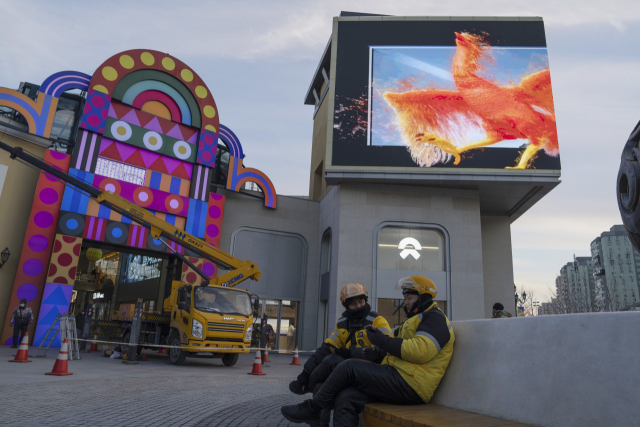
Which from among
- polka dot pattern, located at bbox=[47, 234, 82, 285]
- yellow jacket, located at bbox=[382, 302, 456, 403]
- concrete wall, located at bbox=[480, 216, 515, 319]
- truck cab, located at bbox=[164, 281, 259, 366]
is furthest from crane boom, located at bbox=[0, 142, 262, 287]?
concrete wall, located at bbox=[480, 216, 515, 319]

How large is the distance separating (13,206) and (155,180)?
18.8 ft

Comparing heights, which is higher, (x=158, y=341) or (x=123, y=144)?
(x=123, y=144)

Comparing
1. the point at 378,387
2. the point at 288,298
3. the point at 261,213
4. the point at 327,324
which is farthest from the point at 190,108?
the point at 378,387

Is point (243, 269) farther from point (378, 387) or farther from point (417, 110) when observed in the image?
point (378, 387)

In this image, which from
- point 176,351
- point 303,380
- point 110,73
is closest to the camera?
point 303,380

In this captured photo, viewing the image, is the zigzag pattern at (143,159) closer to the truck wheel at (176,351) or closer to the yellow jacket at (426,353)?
the truck wheel at (176,351)

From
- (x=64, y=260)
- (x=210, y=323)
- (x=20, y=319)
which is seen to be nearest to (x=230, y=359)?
(x=210, y=323)

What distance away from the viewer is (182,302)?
46.0 ft

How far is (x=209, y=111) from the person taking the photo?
2331 cm

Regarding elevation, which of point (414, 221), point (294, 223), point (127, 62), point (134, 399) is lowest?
point (134, 399)

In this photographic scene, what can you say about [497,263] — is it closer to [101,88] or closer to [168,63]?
[168,63]

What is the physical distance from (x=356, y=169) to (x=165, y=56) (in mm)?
11205

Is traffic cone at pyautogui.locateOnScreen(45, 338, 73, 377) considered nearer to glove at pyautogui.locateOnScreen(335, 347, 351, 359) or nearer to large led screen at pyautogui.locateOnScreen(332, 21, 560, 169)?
glove at pyautogui.locateOnScreen(335, 347, 351, 359)

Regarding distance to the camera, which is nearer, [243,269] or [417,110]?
[243,269]
